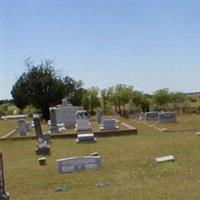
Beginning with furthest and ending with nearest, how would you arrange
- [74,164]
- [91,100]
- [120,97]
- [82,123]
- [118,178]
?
[120,97]
[91,100]
[82,123]
[74,164]
[118,178]

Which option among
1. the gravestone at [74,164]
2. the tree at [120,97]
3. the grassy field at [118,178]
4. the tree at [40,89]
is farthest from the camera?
the tree at [120,97]

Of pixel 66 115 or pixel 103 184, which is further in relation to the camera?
pixel 66 115

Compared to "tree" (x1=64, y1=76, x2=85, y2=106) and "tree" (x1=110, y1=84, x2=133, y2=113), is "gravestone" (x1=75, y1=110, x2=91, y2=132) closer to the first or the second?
"tree" (x1=64, y1=76, x2=85, y2=106)

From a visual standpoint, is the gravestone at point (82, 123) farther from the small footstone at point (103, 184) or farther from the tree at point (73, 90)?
the tree at point (73, 90)

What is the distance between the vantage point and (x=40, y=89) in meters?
73.9

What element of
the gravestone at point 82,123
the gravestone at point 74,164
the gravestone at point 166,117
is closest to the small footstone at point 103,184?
the gravestone at point 74,164

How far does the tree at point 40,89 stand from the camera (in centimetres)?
7344

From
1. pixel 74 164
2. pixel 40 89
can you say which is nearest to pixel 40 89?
pixel 40 89

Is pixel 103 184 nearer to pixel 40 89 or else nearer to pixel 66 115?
pixel 66 115

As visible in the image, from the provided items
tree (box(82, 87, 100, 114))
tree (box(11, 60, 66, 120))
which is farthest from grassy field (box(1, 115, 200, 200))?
tree (box(82, 87, 100, 114))

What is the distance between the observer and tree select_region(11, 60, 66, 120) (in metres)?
73.4

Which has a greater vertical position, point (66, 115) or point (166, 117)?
point (66, 115)

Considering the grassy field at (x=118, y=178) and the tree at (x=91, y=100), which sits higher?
the tree at (x=91, y=100)

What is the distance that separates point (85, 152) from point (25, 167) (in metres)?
4.26
